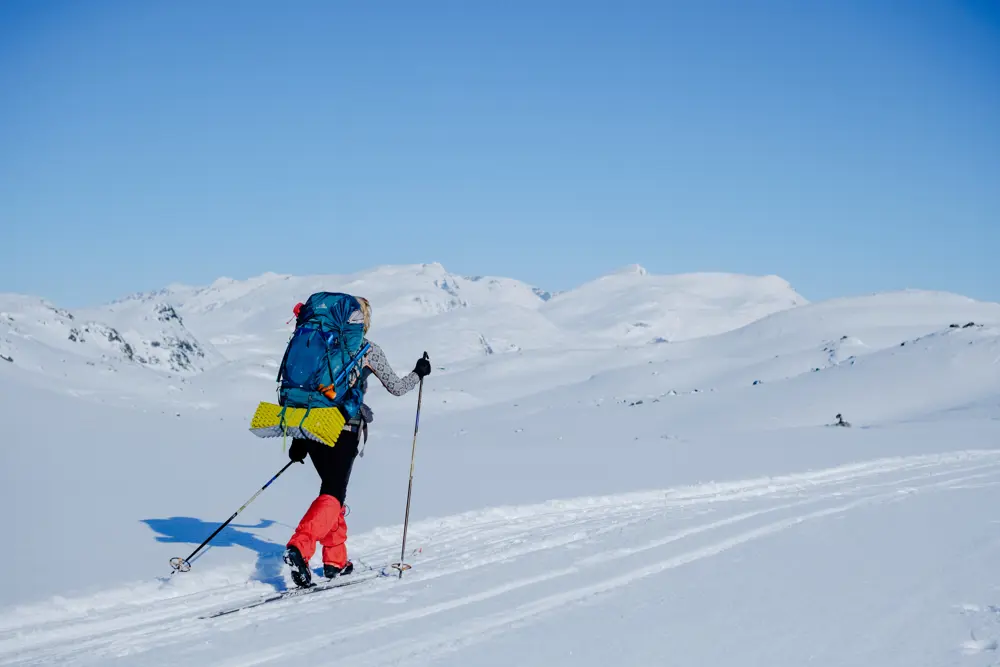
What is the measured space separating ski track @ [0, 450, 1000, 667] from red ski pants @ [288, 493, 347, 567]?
31 cm

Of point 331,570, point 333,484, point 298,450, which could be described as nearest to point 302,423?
point 298,450

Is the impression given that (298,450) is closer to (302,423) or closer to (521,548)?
(302,423)

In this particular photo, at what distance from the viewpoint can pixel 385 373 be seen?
6.09 metres

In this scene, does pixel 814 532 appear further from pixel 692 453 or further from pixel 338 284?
pixel 338 284

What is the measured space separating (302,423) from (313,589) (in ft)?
3.71

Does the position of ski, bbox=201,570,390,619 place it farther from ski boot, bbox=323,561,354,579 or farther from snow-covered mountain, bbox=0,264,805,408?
snow-covered mountain, bbox=0,264,805,408

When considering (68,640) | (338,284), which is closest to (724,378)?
(68,640)

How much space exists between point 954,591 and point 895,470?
8.10 meters

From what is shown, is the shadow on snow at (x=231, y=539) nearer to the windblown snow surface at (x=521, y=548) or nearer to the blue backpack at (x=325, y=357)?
the windblown snow surface at (x=521, y=548)

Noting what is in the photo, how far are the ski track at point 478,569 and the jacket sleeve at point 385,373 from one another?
4.59ft

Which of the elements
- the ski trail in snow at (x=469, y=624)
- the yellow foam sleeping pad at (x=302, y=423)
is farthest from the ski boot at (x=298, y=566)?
the ski trail in snow at (x=469, y=624)

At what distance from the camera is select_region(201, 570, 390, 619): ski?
16.5ft

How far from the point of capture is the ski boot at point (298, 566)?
215 inches

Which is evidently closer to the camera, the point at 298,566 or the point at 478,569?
the point at 298,566
